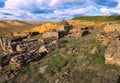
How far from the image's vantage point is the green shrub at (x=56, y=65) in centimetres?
2585

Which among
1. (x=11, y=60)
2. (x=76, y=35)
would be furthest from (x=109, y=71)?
(x=76, y=35)

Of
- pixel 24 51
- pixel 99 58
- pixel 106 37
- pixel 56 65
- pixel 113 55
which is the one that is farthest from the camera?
pixel 106 37

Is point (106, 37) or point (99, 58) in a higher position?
point (106, 37)

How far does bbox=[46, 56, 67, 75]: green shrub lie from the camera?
84.8 feet

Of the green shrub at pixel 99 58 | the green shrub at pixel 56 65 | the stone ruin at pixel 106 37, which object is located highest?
the stone ruin at pixel 106 37

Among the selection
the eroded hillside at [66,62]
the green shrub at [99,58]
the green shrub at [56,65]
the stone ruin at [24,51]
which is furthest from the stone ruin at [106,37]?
the green shrub at [56,65]

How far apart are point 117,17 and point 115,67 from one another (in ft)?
102

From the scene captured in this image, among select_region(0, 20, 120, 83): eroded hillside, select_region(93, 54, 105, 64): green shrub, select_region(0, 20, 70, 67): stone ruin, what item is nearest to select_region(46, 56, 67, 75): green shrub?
select_region(0, 20, 120, 83): eroded hillside

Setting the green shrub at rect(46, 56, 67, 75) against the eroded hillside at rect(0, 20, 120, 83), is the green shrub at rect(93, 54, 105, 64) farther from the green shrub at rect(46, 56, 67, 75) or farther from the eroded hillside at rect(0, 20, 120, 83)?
the green shrub at rect(46, 56, 67, 75)

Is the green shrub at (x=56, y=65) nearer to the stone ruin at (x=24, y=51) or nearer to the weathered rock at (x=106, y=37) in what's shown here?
the stone ruin at (x=24, y=51)

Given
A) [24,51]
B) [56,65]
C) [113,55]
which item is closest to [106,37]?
[113,55]

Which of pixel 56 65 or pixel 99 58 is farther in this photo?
pixel 99 58

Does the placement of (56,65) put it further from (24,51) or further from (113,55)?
(113,55)

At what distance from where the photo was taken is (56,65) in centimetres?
2683
